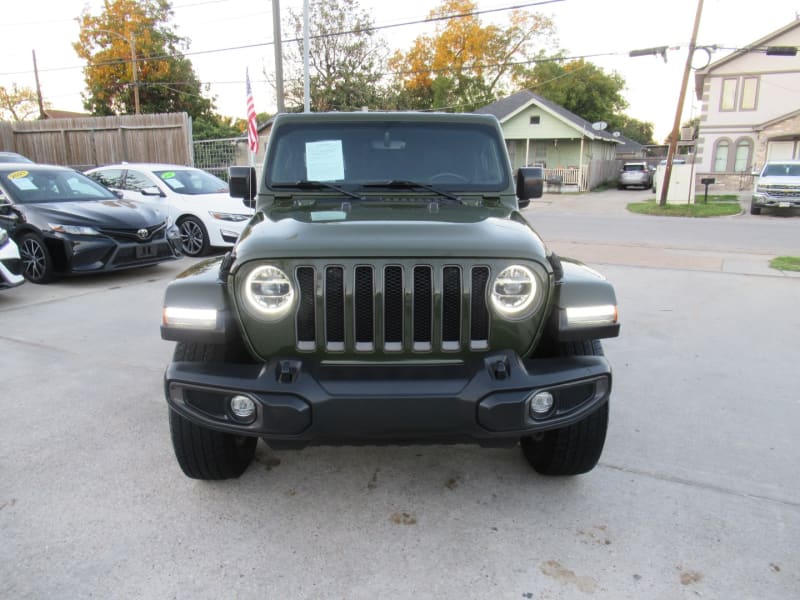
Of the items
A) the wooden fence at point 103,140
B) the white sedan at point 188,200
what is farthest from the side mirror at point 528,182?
the wooden fence at point 103,140

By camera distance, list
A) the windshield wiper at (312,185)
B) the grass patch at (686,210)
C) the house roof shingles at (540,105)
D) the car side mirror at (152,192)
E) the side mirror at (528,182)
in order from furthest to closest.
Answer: the house roof shingles at (540,105)
the grass patch at (686,210)
the car side mirror at (152,192)
the side mirror at (528,182)
the windshield wiper at (312,185)

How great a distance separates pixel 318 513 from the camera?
8.80ft

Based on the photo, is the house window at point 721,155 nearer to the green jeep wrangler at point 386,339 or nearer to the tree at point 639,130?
the green jeep wrangler at point 386,339

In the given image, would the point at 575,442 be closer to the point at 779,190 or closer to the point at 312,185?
the point at 312,185

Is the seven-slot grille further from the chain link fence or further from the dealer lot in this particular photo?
the chain link fence

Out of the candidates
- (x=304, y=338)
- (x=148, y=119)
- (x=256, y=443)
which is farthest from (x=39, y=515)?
(x=148, y=119)

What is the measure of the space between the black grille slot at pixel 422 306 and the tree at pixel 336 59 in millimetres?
35270

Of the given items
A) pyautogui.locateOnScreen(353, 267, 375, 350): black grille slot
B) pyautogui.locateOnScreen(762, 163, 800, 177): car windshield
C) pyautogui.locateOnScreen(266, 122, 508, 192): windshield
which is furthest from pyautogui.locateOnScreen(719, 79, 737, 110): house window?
pyautogui.locateOnScreen(353, 267, 375, 350): black grille slot

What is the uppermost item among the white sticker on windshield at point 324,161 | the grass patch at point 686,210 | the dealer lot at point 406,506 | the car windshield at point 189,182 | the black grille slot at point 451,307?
the white sticker on windshield at point 324,161

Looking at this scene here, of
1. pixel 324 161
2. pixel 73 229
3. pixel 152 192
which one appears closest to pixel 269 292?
pixel 324 161

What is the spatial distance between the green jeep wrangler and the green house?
2865cm

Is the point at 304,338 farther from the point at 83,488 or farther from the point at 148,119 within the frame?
the point at 148,119

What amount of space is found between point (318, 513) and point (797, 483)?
237 cm

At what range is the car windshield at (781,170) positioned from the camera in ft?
63.5
